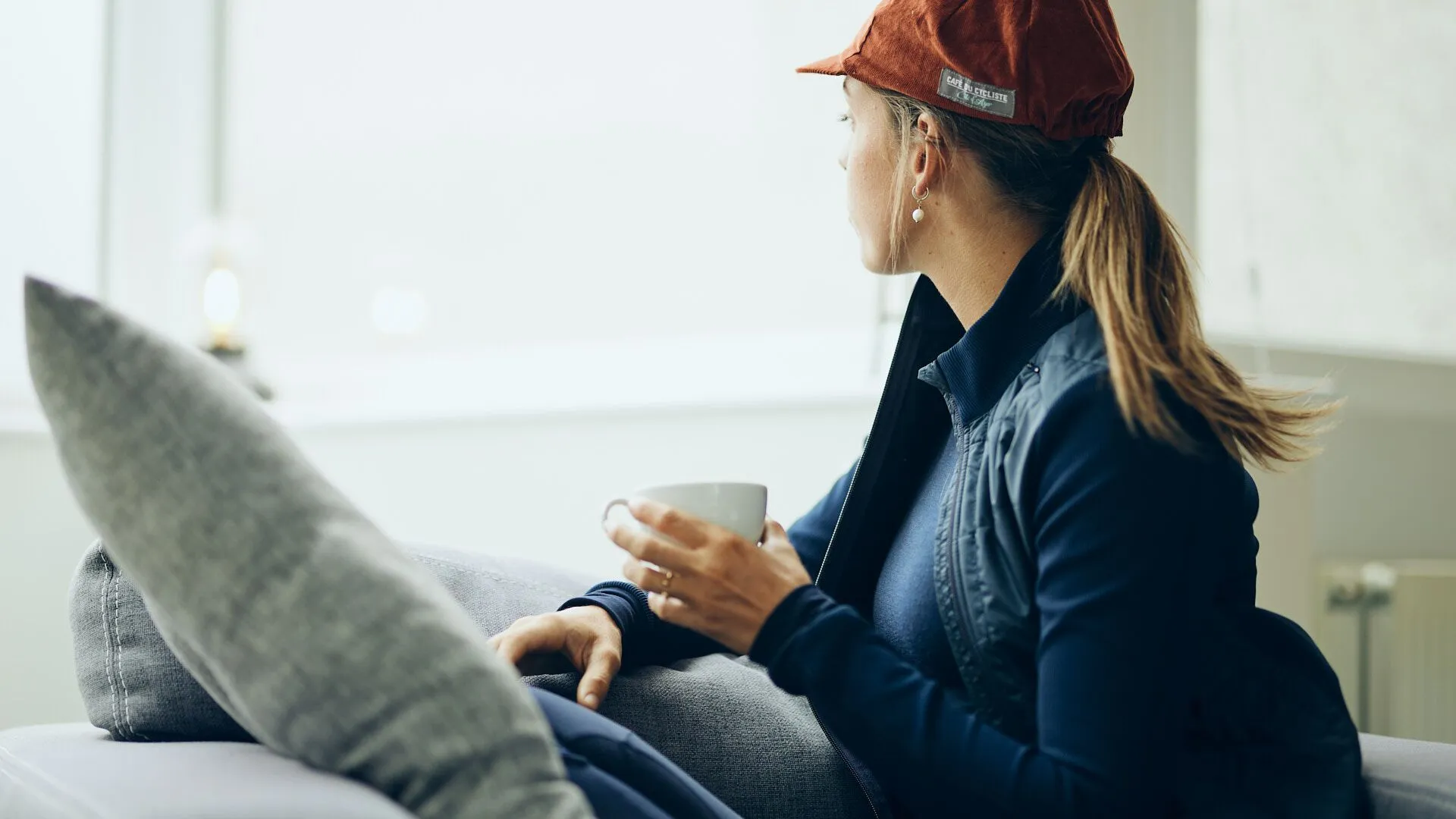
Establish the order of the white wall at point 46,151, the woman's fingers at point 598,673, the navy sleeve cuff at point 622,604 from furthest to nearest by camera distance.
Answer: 1. the white wall at point 46,151
2. the navy sleeve cuff at point 622,604
3. the woman's fingers at point 598,673

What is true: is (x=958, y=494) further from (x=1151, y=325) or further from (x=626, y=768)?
(x=626, y=768)

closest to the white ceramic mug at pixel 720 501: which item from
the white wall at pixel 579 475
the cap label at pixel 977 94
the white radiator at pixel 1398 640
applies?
the cap label at pixel 977 94

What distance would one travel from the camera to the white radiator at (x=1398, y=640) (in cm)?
227

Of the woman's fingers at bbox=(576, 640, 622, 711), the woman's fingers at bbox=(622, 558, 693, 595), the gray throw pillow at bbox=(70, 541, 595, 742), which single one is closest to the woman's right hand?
the woman's fingers at bbox=(576, 640, 622, 711)

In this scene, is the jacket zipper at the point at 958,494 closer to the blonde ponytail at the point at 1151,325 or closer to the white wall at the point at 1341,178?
the blonde ponytail at the point at 1151,325

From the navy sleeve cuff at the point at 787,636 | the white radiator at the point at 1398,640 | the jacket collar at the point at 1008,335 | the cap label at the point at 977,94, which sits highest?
the cap label at the point at 977,94

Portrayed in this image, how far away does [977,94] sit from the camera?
1053 mm

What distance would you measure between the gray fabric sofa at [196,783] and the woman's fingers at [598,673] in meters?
0.28

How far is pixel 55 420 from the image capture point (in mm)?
654

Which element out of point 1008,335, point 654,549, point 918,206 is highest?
point 918,206

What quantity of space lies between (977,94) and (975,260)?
0.16m

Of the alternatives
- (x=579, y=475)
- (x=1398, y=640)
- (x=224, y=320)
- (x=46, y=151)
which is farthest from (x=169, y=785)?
(x=46, y=151)

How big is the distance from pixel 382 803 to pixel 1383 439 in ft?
7.90

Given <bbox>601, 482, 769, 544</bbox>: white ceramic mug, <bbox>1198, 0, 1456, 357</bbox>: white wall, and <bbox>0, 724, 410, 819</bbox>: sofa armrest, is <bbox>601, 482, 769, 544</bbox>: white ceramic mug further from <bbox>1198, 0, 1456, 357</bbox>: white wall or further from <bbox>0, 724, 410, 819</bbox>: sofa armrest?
<bbox>1198, 0, 1456, 357</bbox>: white wall
